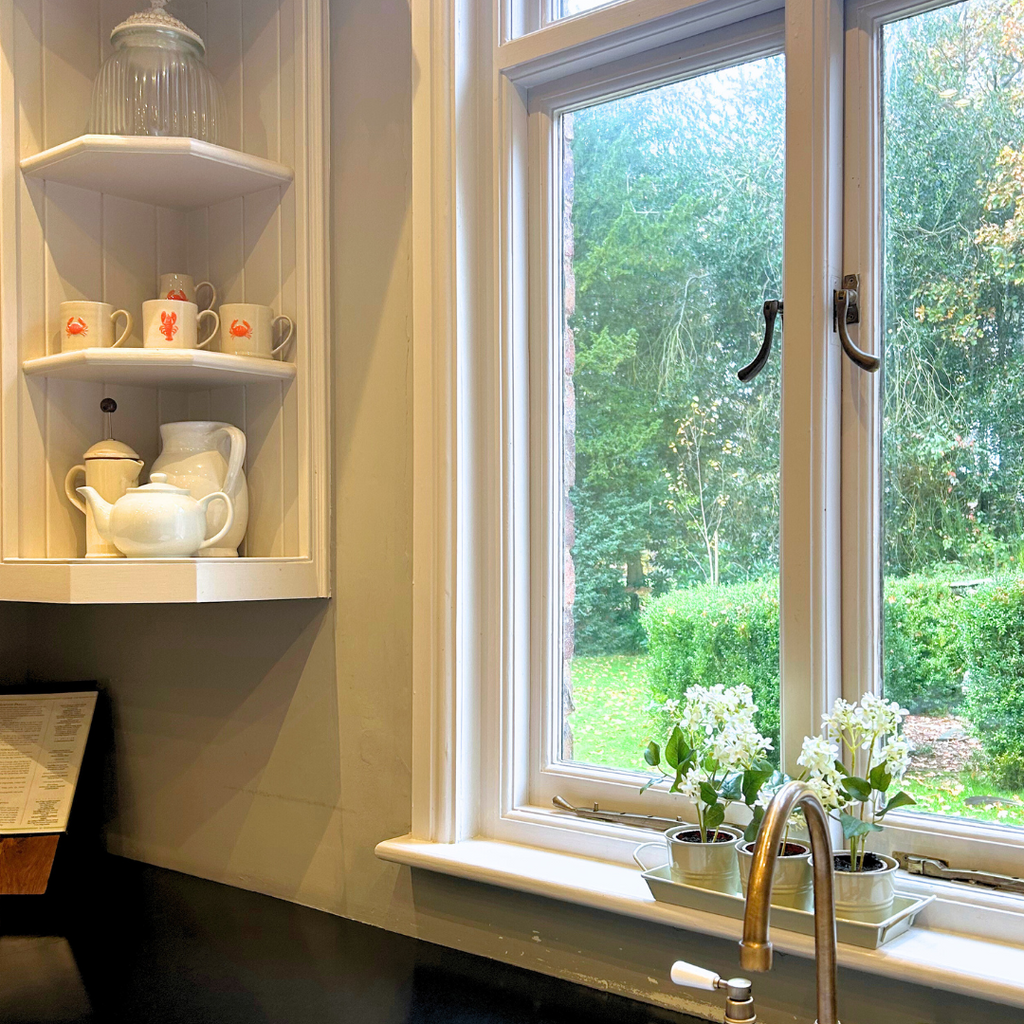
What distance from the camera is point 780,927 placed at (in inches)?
44.9

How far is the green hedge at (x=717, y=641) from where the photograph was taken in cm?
131

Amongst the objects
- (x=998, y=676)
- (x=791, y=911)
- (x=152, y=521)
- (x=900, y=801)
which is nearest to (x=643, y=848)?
(x=791, y=911)

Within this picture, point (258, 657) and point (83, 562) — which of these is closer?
point (83, 562)

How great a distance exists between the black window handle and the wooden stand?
54.5 inches

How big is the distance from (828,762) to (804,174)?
26.6 inches

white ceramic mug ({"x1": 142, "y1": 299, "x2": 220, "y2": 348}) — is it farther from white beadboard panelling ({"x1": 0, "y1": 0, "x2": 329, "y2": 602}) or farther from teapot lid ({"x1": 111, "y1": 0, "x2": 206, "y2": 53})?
teapot lid ({"x1": 111, "y1": 0, "x2": 206, "y2": 53})

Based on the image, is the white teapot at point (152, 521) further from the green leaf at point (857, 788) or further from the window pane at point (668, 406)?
the green leaf at point (857, 788)

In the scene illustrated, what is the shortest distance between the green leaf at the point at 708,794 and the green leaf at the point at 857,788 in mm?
155

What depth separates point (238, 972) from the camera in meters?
1.42

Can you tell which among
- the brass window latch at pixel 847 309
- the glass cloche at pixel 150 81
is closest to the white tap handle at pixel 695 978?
the brass window latch at pixel 847 309

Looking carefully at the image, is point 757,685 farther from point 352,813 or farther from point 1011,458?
point 352,813

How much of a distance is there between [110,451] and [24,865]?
73 centimetres

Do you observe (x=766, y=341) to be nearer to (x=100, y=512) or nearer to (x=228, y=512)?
(x=228, y=512)

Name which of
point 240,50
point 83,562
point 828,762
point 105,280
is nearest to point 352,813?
point 83,562
